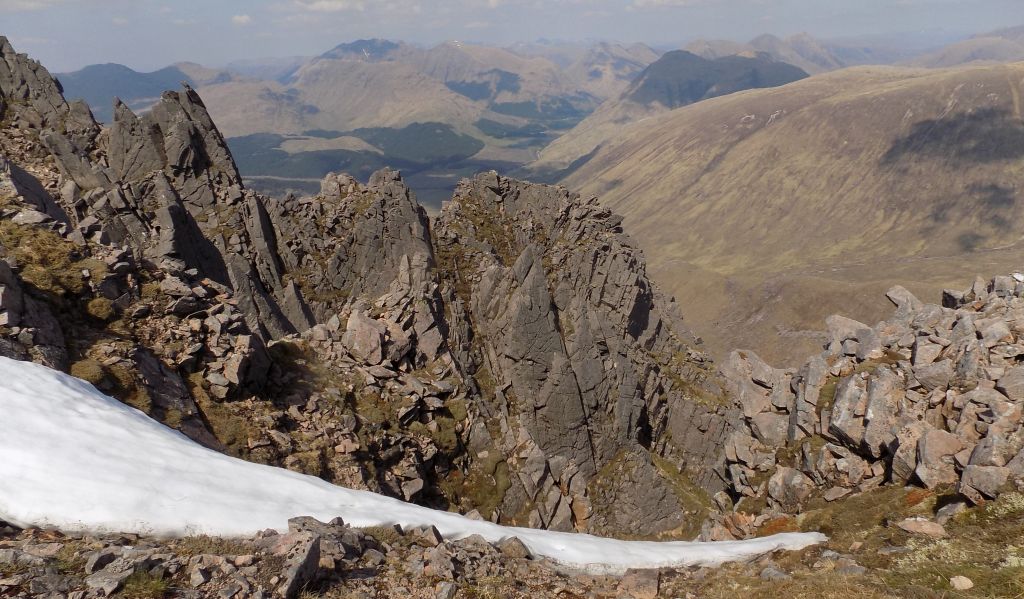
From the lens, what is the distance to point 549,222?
285 ft

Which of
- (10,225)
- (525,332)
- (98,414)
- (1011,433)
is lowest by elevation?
→ (525,332)

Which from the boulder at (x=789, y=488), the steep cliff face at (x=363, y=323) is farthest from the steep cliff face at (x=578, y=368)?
the boulder at (x=789, y=488)

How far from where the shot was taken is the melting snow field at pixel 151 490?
51.3ft

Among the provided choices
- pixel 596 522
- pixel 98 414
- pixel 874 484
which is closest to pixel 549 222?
pixel 596 522

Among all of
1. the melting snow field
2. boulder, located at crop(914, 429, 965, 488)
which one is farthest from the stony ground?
boulder, located at crop(914, 429, 965, 488)

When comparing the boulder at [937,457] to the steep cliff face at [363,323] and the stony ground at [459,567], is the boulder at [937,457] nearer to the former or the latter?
the stony ground at [459,567]

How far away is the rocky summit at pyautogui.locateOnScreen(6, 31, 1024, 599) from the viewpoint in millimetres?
16484

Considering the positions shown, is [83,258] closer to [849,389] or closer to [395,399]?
[395,399]

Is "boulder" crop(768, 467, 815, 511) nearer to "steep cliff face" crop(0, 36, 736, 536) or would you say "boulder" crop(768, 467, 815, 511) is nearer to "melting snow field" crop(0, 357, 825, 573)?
"melting snow field" crop(0, 357, 825, 573)

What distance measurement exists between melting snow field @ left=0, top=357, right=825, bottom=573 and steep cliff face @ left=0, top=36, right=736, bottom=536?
3722mm

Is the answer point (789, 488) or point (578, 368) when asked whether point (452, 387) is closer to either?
point (578, 368)

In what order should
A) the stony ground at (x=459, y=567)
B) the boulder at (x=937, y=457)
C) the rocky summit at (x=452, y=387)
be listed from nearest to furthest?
the stony ground at (x=459, y=567) < the rocky summit at (x=452, y=387) < the boulder at (x=937, y=457)

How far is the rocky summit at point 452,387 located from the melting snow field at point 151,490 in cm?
104

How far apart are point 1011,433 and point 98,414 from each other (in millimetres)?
35544
